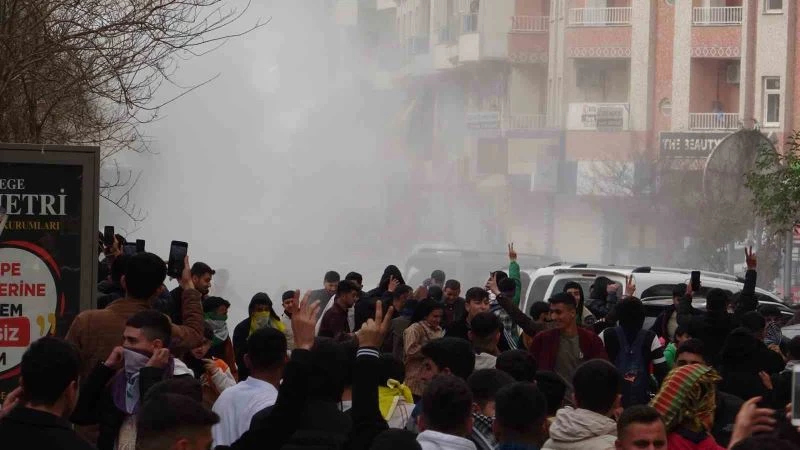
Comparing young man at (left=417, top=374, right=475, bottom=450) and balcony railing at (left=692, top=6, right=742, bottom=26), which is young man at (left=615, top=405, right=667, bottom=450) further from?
balcony railing at (left=692, top=6, right=742, bottom=26)

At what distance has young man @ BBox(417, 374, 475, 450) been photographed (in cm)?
572

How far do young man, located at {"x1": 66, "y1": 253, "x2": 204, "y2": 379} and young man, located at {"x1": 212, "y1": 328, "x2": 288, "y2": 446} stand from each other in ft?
1.20

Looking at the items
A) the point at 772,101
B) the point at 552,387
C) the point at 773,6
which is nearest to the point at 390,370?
the point at 552,387

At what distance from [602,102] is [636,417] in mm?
43473

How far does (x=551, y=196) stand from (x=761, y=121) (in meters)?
7.87

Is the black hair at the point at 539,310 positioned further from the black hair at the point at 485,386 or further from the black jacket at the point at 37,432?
the black jacket at the point at 37,432

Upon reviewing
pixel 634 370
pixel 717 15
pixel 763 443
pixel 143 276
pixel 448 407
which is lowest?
pixel 634 370

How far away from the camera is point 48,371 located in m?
5.20

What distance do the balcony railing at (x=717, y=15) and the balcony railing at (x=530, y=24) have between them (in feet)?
21.4

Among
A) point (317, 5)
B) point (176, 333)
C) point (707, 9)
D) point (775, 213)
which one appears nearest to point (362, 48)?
point (317, 5)

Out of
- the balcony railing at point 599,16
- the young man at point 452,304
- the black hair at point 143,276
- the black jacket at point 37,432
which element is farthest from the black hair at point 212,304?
the balcony railing at point 599,16

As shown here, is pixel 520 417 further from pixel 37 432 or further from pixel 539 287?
pixel 539 287

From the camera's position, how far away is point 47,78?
43.3 feet

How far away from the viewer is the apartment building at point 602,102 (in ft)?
144
